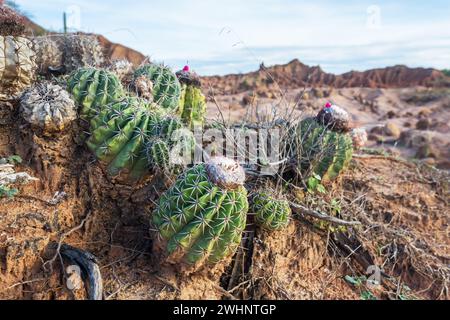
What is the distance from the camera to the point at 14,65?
3736 mm

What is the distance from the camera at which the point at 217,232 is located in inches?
114

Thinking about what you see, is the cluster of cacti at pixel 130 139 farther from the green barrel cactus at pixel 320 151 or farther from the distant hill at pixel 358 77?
the distant hill at pixel 358 77

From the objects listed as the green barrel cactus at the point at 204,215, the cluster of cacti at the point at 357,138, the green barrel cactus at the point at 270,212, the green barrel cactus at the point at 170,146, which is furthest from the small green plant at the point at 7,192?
the cluster of cacti at the point at 357,138

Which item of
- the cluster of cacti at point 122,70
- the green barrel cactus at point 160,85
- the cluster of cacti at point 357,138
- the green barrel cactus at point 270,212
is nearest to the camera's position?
the green barrel cactus at point 270,212

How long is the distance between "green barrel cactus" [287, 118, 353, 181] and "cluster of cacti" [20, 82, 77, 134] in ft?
6.62

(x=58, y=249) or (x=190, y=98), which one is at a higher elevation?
(x=190, y=98)

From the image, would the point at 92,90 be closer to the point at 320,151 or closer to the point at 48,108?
the point at 48,108

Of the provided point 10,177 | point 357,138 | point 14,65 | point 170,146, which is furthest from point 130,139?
point 357,138

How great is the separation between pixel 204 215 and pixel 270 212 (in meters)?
0.85

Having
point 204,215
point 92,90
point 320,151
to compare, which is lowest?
point 204,215

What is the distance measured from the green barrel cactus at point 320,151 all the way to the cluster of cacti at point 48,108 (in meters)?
2.02

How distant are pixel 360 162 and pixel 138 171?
3.43 metres

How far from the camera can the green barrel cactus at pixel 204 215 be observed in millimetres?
2916
